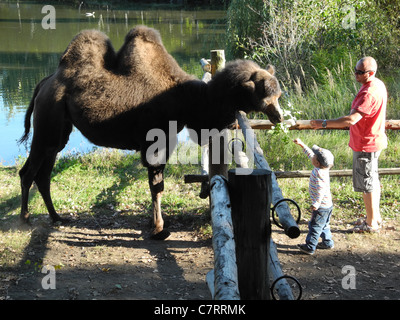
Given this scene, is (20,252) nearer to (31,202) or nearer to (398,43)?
(31,202)

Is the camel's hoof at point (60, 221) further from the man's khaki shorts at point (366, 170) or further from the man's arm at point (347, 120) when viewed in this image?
the man's khaki shorts at point (366, 170)

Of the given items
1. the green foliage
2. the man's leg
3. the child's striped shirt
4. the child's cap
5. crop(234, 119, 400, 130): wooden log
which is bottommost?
the man's leg

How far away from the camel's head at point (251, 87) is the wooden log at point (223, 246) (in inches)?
84.5

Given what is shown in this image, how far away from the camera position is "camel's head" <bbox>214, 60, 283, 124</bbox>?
5.11 meters

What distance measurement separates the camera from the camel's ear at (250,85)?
200 inches

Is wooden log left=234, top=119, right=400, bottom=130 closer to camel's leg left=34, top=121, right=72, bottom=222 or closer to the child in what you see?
the child

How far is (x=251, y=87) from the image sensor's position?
5.09 m

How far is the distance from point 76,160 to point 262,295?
6442 mm

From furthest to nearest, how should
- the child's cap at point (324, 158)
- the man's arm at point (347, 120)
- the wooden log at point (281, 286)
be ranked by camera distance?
the man's arm at point (347, 120) → the child's cap at point (324, 158) → the wooden log at point (281, 286)

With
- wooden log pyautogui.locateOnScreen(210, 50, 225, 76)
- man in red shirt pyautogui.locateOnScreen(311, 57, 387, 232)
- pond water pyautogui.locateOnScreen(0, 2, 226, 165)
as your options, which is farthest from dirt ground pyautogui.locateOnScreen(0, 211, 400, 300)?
pond water pyautogui.locateOnScreen(0, 2, 226, 165)

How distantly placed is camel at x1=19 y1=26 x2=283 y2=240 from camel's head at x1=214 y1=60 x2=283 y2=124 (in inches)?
0.6

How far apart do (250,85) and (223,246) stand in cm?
283

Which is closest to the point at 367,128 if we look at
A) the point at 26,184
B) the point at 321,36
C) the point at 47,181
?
the point at 47,181

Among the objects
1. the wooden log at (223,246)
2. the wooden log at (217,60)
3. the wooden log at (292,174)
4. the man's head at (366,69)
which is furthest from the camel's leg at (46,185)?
the man's head at (366,69)
